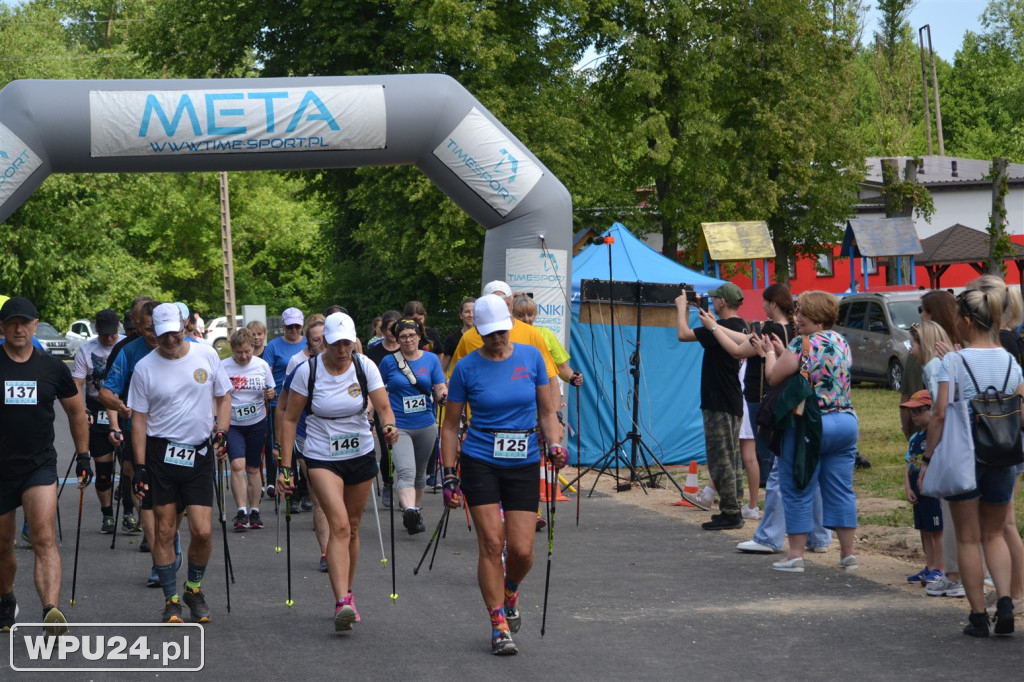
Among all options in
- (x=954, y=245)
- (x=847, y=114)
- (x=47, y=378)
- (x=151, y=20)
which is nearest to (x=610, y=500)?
(x=47, y=378)

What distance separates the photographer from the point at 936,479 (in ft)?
23.7

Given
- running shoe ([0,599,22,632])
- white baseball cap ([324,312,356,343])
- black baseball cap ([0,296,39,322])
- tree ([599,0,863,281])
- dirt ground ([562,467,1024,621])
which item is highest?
tree ([599,0,863,281])

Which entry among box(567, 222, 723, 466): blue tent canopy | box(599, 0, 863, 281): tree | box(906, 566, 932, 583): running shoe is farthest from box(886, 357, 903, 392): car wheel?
box(906, 566, 932, 583): running shoe

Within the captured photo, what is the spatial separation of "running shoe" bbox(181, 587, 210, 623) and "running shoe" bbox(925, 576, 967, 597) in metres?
4.52

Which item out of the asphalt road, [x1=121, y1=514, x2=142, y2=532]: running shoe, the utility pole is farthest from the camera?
the utility pole

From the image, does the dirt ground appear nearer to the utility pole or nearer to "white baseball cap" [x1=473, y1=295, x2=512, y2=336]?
"white baseball cap" [x1=473, y1=295, x2=512, y2=336]

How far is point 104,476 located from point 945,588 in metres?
7.09

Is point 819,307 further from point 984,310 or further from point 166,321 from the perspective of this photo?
point 166,321

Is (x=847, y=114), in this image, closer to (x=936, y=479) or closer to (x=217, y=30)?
(x=217, y=30)

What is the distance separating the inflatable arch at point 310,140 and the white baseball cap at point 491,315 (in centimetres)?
716

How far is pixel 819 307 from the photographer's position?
913 cm

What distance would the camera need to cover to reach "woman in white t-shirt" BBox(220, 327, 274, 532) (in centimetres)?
1195

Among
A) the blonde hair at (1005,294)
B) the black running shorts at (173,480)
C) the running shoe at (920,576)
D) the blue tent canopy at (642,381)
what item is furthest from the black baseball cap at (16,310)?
the blue tent canopy at (642,381)

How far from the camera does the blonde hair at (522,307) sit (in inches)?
441
